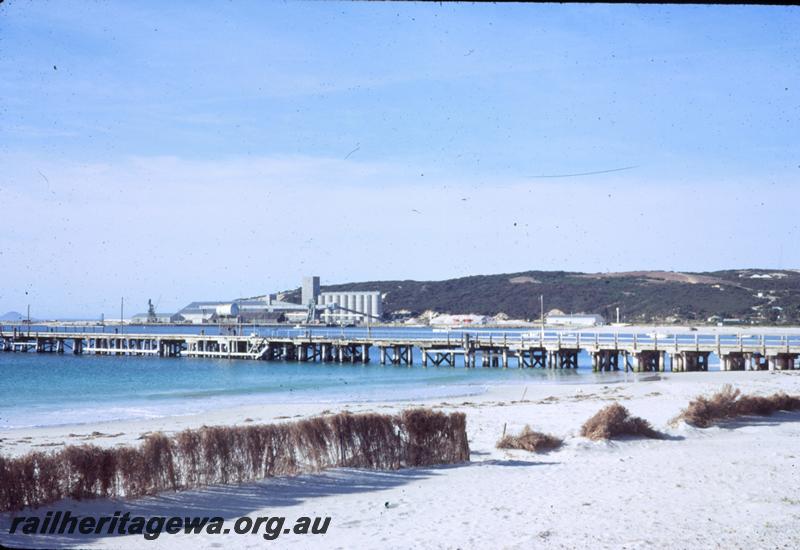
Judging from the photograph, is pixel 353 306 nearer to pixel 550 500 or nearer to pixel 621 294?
pixel 621 294

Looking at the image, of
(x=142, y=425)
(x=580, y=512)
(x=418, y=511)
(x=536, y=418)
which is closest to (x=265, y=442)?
(x=418, y=511)

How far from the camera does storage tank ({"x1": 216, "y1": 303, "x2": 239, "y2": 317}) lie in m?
155

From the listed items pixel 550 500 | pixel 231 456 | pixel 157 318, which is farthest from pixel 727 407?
pixel 157 318

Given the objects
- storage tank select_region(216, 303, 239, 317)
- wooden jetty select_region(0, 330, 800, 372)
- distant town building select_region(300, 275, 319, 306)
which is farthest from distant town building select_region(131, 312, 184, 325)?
wooden jetty select_region(0, 330, 800, 372)

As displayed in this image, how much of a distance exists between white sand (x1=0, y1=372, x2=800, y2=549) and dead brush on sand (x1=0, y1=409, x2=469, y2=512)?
285 millimetres

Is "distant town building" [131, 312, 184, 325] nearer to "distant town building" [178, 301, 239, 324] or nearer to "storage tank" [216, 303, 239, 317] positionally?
"distant town building" [178, 301, 239, 324]

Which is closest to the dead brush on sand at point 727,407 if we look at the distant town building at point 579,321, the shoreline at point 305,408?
the shoreline at point 305,408

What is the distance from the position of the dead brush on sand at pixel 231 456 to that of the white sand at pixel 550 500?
0.28m

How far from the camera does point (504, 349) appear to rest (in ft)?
174

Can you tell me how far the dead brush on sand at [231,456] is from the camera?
394 inches

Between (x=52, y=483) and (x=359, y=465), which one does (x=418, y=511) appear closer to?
(x=359, y=465)

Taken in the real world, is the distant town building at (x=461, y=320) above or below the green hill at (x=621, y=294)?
below

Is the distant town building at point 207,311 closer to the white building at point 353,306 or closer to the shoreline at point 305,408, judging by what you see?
the white building at point 353,306

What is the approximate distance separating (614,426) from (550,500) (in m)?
5.97
